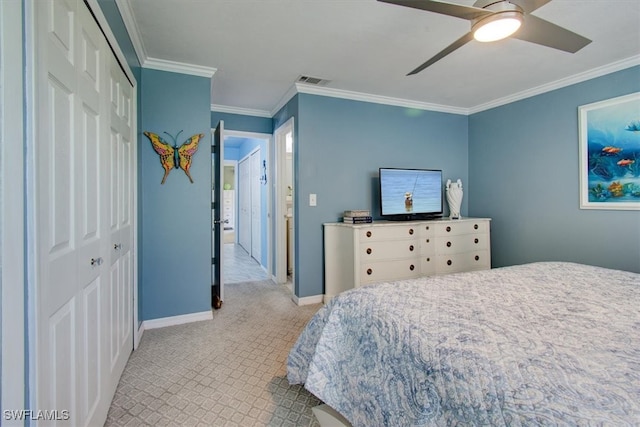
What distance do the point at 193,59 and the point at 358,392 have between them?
287 cm

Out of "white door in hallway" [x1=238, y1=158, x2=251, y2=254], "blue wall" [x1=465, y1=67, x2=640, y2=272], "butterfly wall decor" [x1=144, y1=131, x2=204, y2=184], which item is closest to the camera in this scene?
"butterfly wall decor" [x1=144, y1=131, x2=204, y2=184]

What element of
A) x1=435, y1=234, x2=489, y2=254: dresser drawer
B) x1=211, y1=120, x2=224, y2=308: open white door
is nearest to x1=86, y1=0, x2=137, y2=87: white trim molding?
x1=211, y1=120, x2=224, y2=308: open white door

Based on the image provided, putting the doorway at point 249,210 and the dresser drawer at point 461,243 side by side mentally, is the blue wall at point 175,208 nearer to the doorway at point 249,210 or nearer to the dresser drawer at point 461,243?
the doorway at point 249,210

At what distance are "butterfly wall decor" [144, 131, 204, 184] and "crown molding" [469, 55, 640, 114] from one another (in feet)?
11.8

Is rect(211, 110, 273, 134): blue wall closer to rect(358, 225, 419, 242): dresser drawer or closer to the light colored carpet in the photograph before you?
rect(358, 225, 419, 242): dresser drawer

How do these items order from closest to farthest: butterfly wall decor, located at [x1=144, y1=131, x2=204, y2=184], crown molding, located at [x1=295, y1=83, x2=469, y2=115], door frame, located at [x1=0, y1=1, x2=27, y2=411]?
door frame, located at [x1=0, y1=1, x2=27, y2=411], butterfly wall decor, located at [x1=144, y1=131, x2=204, y2=184], crown molding, located at [x1=295, y1=83, x2=469, y2=115]

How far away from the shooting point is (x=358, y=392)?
131 centimetres

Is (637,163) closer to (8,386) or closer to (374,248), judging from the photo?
(374,248)

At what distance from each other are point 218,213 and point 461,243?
2.87 m

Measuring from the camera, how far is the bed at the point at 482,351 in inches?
30.2

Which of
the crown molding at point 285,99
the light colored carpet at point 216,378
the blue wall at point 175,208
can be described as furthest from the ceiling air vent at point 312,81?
the light colored carpet at point 216,378

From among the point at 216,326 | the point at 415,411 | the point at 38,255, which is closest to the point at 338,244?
the point at 216,326

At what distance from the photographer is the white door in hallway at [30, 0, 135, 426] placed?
3.03 feet

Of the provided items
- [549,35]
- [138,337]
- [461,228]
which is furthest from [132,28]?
[461,228]
